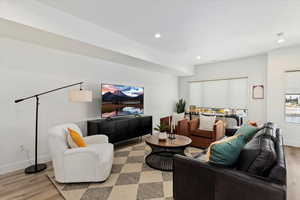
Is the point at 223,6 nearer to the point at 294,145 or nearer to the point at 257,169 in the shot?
the point at 257,169

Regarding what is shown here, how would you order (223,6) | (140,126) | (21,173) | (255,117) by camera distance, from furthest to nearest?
(255,117) < (140,126) < (21,173) < (223,6)

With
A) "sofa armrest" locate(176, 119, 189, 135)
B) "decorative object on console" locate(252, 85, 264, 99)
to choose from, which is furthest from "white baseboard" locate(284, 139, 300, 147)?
"sofa armrest" locate(176, 119, 189, 135)

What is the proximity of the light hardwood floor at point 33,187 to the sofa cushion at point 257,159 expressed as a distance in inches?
53.3

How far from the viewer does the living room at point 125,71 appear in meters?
2.17

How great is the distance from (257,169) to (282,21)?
9.71ft

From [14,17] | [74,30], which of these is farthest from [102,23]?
[14,17]

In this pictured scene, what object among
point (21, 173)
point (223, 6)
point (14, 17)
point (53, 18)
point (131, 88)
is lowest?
point (21, 173)

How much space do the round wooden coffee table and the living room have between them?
45 mm

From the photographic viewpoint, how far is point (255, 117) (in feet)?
16.1

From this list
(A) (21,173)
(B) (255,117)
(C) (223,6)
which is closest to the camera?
(C) (223,6)

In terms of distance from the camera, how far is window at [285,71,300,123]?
4176 millimetres

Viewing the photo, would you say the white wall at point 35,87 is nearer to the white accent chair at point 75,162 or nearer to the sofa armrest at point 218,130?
the white accent chair at point 75,162

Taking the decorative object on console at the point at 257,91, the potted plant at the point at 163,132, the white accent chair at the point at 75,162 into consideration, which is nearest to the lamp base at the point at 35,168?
the white accent chair at the point at 75,162

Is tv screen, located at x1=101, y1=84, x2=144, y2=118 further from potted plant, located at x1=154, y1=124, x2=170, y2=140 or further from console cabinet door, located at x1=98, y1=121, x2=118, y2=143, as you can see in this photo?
potted plant, located at x1=154, y1=124, x2=170, y2=140
